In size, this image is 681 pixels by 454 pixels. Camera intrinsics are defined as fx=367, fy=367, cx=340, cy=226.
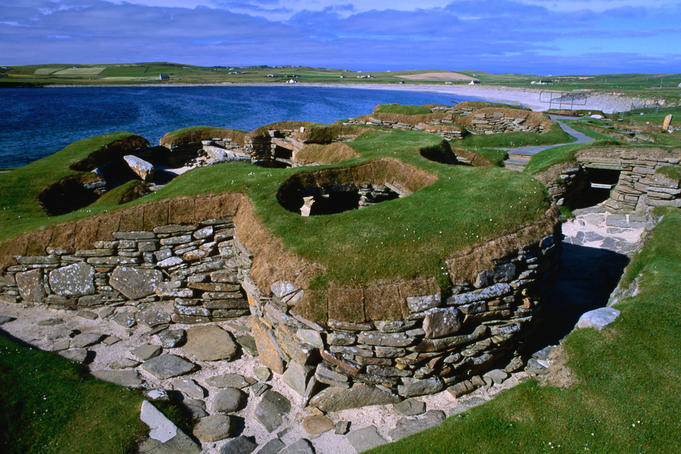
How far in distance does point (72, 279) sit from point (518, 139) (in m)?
25.3

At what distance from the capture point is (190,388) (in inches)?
324

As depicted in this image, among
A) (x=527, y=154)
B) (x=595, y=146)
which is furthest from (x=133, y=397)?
(x=527, y=154)

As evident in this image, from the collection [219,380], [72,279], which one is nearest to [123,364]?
[219,380]

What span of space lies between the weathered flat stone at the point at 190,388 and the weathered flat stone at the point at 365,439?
345 centimetres

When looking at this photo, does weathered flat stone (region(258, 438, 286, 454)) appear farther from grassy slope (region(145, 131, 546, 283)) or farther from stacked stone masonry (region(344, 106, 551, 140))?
stacked stone masonry (region(344, 106, 551, 140))

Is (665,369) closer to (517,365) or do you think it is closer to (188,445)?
(517,365)

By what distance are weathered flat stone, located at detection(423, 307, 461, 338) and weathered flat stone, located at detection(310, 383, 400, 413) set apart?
1590 mm

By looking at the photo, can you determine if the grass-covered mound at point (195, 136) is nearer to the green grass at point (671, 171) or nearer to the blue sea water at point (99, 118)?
the blue sea water at point (99, 118)

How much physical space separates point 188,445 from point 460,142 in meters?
24.0

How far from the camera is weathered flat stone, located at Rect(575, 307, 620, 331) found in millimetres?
7180

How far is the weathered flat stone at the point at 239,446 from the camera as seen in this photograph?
21.7 feet

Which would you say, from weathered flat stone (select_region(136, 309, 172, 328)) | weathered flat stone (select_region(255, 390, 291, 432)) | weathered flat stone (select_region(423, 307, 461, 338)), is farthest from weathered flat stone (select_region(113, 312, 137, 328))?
weathered flat stone (select_region(423, 307, 461, 338))

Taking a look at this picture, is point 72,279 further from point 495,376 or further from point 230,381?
point 495,376

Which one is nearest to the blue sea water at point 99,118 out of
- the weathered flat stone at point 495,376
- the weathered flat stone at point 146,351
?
the weathered flat stone at point 146,351
